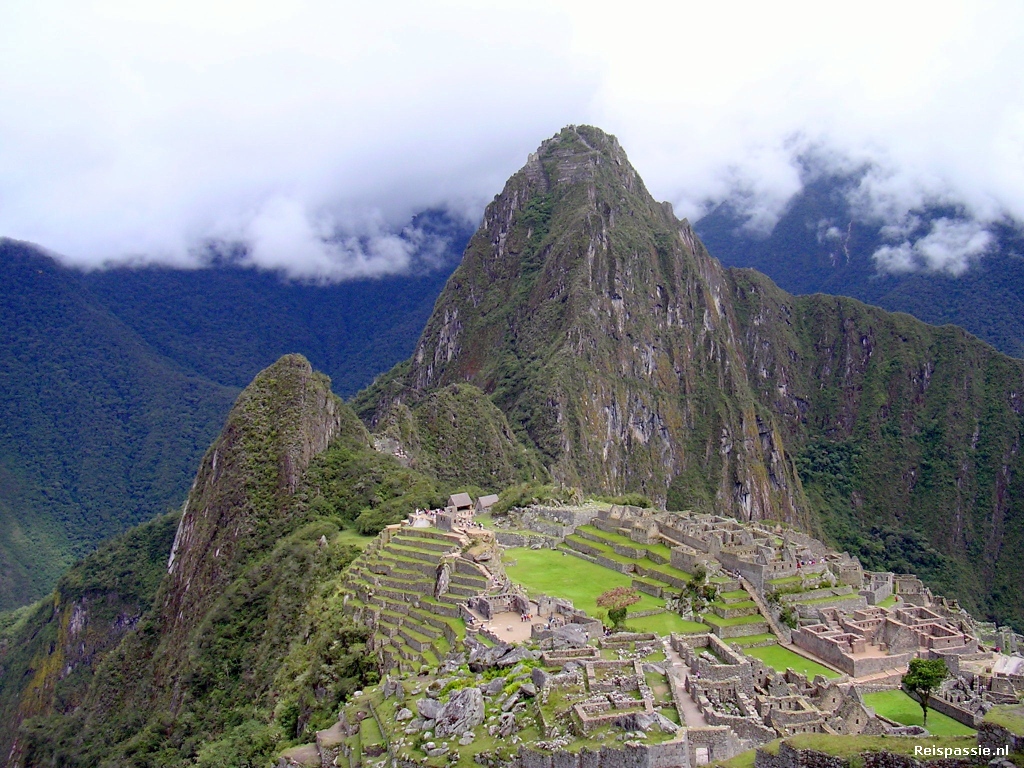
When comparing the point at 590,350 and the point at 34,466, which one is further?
the point at 34,466

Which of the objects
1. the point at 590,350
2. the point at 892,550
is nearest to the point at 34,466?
the point at 590,350

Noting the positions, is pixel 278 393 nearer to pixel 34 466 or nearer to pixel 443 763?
pixel 443 763

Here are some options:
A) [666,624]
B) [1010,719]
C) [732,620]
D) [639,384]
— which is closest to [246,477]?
[666,624]

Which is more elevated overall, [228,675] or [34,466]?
[34,466]

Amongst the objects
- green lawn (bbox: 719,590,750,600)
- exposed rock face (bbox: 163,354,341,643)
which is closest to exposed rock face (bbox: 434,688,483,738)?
green lawn (bbox: 719,590,750,600)

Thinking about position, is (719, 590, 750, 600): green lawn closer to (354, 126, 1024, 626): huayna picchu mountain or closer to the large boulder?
the large boulder

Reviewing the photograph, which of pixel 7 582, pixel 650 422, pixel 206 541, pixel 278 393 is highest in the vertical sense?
pixel 650 422

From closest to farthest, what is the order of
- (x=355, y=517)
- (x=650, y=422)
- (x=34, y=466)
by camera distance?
(x=355, y=517)
(x=650, y=422)
(x=34, y=466)
